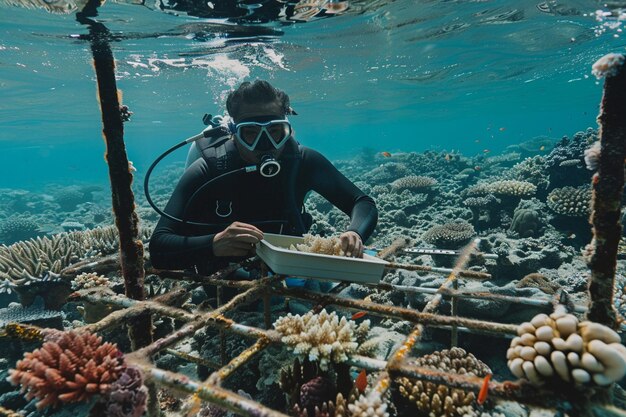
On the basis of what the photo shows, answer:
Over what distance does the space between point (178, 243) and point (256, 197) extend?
1243 millimetres

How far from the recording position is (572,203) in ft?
30.7

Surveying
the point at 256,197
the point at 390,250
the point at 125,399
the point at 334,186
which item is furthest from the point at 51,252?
the point at 390,250

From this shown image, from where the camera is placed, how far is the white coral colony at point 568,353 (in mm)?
1592

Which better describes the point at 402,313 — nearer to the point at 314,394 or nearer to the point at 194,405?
the point at 314,394

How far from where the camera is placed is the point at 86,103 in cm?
2764

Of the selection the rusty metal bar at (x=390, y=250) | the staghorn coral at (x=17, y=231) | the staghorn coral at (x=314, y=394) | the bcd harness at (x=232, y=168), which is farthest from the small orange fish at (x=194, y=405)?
the staghorn coral at (x=17, y=231)

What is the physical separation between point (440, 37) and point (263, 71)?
937 cm

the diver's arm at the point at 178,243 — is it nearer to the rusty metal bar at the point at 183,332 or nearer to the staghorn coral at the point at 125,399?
the rusty metal bar at the point at 183,332

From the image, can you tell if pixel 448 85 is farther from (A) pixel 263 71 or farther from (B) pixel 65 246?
(B) pixel 65 246

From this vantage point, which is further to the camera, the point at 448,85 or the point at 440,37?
the point at 448,85

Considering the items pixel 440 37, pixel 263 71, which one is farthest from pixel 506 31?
pixel 263 71

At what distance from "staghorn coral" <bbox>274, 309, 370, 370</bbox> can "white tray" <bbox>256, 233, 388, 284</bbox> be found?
35 cm

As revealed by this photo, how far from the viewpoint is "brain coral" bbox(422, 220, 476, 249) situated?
8658 millimetres

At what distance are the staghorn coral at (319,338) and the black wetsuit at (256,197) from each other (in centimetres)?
142
